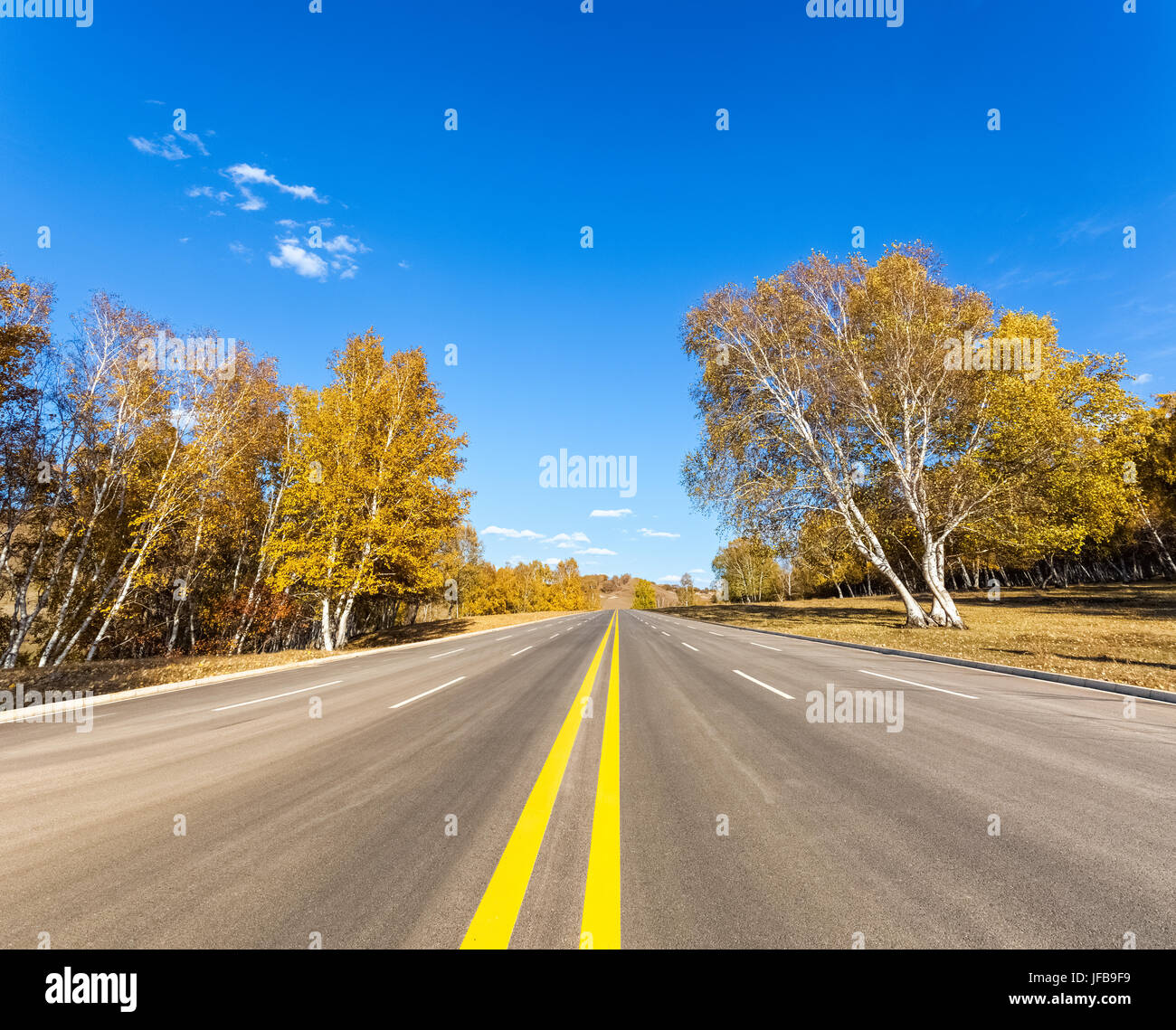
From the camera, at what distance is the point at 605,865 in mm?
2992

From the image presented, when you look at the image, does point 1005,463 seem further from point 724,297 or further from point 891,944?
Result: point 891,944

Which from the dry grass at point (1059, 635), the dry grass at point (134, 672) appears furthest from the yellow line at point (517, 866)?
the dry grass at point (134, 672)

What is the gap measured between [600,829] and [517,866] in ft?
2.50

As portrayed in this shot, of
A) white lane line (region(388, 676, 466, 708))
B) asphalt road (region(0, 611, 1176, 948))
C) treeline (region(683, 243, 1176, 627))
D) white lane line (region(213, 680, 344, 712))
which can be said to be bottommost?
white lane line (region(213, 680, 344, 712))

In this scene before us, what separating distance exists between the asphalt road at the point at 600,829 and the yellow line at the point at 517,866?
0.02 meters

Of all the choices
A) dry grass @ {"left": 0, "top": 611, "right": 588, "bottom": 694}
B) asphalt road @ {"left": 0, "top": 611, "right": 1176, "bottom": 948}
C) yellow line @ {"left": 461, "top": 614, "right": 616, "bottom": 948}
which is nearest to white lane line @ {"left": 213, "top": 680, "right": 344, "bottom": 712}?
asphalt road @ {"left": 0, "top": 611, "right": 1176, "bottom": 948}

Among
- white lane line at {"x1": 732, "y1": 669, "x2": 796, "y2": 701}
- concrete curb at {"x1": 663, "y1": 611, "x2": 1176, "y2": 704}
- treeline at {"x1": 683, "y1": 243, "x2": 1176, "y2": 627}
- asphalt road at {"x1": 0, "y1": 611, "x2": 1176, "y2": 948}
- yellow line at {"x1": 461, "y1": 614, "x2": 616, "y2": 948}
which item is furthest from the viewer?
treeline at {"x1": 683, "y1": 243, "x2": 1176, "y2": 627}

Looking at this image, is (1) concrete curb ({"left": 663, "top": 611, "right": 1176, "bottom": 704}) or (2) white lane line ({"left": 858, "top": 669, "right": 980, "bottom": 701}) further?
(2) white lane line ({"left": 858, "top": 669, "right": 980, "bottom": 701})

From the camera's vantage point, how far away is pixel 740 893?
105 inches

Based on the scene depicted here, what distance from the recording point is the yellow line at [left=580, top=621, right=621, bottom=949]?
232 cm

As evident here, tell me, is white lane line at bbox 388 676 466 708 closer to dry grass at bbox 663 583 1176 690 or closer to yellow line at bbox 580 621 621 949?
yellow line at bbox 580 621 621 949

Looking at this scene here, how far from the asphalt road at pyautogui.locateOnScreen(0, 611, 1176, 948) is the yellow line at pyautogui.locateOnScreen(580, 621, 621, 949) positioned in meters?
0.02

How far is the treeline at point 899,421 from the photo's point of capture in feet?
66.9
